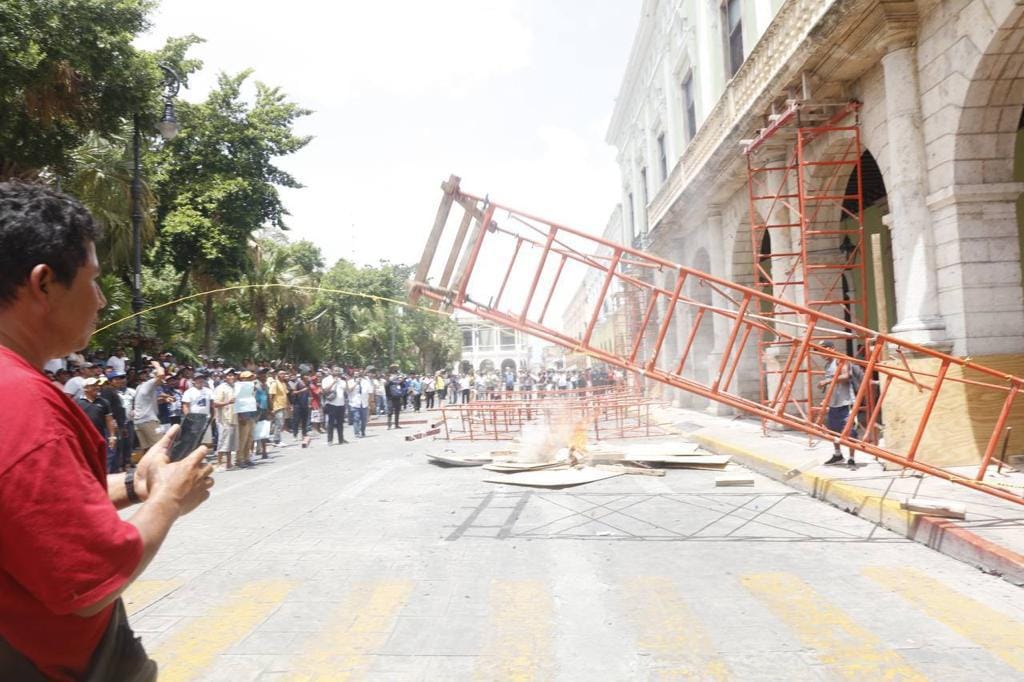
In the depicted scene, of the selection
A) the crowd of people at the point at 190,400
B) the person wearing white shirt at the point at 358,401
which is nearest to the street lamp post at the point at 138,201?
the crowd of people at the point at 190,400

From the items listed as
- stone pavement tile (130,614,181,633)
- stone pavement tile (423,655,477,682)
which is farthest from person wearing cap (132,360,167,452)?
stone pavement tile (423,655,477,682)

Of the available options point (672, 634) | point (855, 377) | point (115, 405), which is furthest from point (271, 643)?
point (855, 377)

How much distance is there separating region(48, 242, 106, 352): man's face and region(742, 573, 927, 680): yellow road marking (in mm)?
3663

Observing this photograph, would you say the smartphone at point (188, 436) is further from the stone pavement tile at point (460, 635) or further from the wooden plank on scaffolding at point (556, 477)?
the wooden plank on scaffolding at point (556, 477)

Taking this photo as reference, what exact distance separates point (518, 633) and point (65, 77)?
47.6 feet

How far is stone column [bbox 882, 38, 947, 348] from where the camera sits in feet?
30.9

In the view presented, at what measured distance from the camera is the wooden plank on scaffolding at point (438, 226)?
751cm

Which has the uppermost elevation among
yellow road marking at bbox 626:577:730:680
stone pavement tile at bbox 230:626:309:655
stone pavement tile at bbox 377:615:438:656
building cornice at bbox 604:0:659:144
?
building cornice at bbox 604:0:659:144

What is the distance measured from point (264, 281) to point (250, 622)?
28.9 m

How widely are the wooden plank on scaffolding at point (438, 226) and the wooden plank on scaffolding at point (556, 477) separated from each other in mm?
3755

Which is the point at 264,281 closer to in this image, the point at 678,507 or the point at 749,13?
the point at 749,13

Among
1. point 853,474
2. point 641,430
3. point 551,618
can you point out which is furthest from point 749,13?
point 551,618

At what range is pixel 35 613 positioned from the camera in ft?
4.44

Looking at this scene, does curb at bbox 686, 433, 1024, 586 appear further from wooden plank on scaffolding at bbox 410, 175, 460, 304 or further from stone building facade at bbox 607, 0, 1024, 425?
wooden plank on scaffolding at bbox 410, 175, 460, 304
